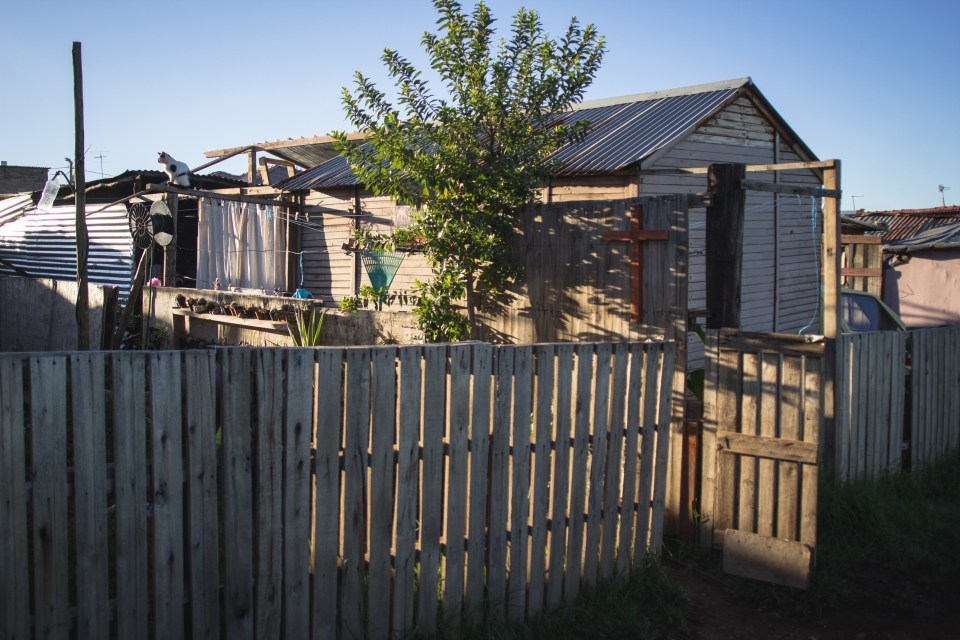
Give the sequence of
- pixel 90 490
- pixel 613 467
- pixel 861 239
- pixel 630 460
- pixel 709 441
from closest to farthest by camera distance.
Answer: pixel 90 490 < pixel 613 467 < pixel 630 460 < pixel 709 441 < pixel 861 239

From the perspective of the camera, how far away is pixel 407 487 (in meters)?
3.98

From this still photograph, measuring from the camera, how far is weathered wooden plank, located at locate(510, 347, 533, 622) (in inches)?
174

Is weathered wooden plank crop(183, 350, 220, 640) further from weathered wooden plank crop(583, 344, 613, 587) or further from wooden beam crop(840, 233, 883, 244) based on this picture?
wooden beam crop(840, 233, 883, 244)

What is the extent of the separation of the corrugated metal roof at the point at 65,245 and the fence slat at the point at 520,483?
36.2ft

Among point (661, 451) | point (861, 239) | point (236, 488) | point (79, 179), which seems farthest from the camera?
point (861, 239)

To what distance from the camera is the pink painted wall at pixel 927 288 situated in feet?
51.5

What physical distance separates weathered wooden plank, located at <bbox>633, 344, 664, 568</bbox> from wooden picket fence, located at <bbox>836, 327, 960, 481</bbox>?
1.87 m

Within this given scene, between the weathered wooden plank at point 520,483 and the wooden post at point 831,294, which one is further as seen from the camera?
the wooden post at point 831,294

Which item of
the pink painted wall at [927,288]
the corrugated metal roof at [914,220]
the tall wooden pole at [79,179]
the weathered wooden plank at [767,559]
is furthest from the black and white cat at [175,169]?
the corrugated metal roof at [914,220]

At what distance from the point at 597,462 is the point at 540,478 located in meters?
0.47

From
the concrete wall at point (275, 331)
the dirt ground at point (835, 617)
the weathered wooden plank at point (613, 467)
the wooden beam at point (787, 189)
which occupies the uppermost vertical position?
the wooden beam at point (787, 189)

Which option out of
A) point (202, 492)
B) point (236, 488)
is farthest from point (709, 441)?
point (202, 492)

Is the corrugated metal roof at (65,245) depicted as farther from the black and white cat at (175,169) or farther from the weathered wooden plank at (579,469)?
the weathered wooden plank at (579,469)

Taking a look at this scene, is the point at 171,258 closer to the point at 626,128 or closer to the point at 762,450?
the point at 626,128
